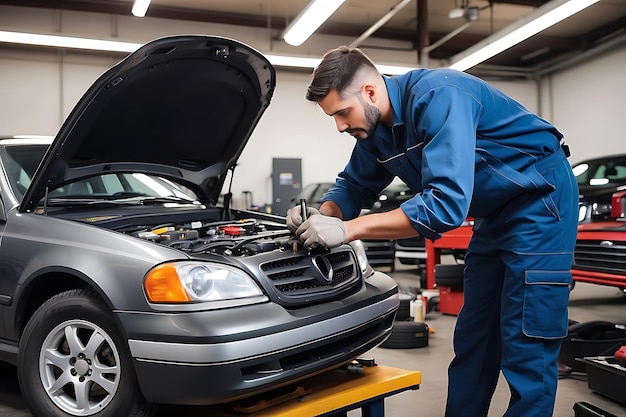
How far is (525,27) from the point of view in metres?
7.11

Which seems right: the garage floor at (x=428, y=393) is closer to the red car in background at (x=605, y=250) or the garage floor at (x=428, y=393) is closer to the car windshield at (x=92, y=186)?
the car windshield at (x=92, y=186)

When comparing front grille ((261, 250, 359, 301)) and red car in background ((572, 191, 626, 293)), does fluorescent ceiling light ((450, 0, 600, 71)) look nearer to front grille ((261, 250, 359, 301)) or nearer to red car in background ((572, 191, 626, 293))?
red car in background ((572, 191, 626, 293))

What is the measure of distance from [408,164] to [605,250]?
2592 millimetres

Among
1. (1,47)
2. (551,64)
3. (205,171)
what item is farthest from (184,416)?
(551,64)

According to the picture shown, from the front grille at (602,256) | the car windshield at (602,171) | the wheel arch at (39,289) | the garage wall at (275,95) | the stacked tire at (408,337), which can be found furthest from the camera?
the garage wall at (275,95)

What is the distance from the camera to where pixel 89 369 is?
1728mm

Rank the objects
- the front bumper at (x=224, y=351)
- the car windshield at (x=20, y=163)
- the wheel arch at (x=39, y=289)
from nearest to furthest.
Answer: the front bumper at (x=224, y=351) < the wheel arch at (x=39, y=289) < the car windshield at (x=20, y=163)

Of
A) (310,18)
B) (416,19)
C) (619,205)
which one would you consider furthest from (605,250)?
(416,19)

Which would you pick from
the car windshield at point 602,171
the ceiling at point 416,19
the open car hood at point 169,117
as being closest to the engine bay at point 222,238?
the open car hood at point 169,117

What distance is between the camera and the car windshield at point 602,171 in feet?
18.1

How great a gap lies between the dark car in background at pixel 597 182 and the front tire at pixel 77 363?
3.73 meters

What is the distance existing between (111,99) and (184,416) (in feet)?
3.63

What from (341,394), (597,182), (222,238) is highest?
(597,182)

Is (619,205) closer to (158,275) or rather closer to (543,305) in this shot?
(543,305)
